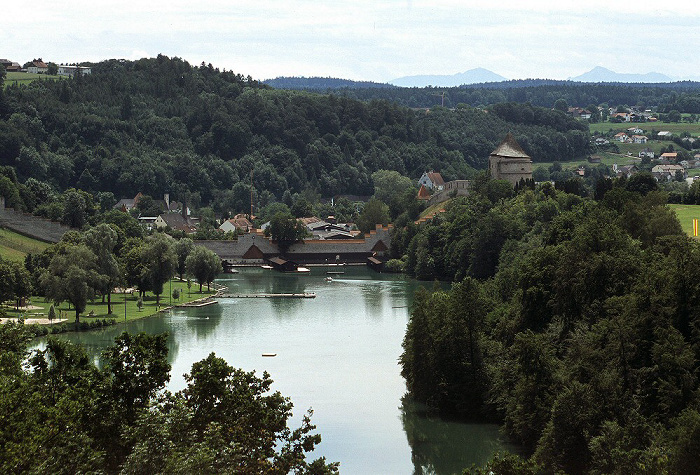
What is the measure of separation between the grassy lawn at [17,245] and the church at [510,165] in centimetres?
3051

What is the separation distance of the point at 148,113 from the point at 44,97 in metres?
11.2

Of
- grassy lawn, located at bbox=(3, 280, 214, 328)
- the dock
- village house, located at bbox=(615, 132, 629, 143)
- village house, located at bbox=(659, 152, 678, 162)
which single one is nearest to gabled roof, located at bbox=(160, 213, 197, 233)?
grassy lawn, located at bbox=(3, 280, 214, 328)

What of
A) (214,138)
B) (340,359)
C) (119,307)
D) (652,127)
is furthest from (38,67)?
(340,359)

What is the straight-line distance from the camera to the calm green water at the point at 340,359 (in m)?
32.7

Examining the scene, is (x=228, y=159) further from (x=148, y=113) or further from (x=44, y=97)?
(x=44, y=97)

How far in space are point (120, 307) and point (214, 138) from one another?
65212 millimetres

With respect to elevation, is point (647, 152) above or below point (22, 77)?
below

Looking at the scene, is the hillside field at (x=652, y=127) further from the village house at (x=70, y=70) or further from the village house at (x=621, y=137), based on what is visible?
the village house at (x=70, y=70)

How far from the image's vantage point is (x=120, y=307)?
56.8 m

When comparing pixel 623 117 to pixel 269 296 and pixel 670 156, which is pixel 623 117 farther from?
pixel 269 296

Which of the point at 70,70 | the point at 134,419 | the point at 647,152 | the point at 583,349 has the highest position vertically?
the point at 70,70

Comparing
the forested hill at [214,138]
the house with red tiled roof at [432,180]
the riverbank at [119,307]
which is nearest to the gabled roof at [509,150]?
the riverbank at [119,307]

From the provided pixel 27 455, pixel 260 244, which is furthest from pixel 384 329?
pixel 260 244

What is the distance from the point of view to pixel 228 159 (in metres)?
120
